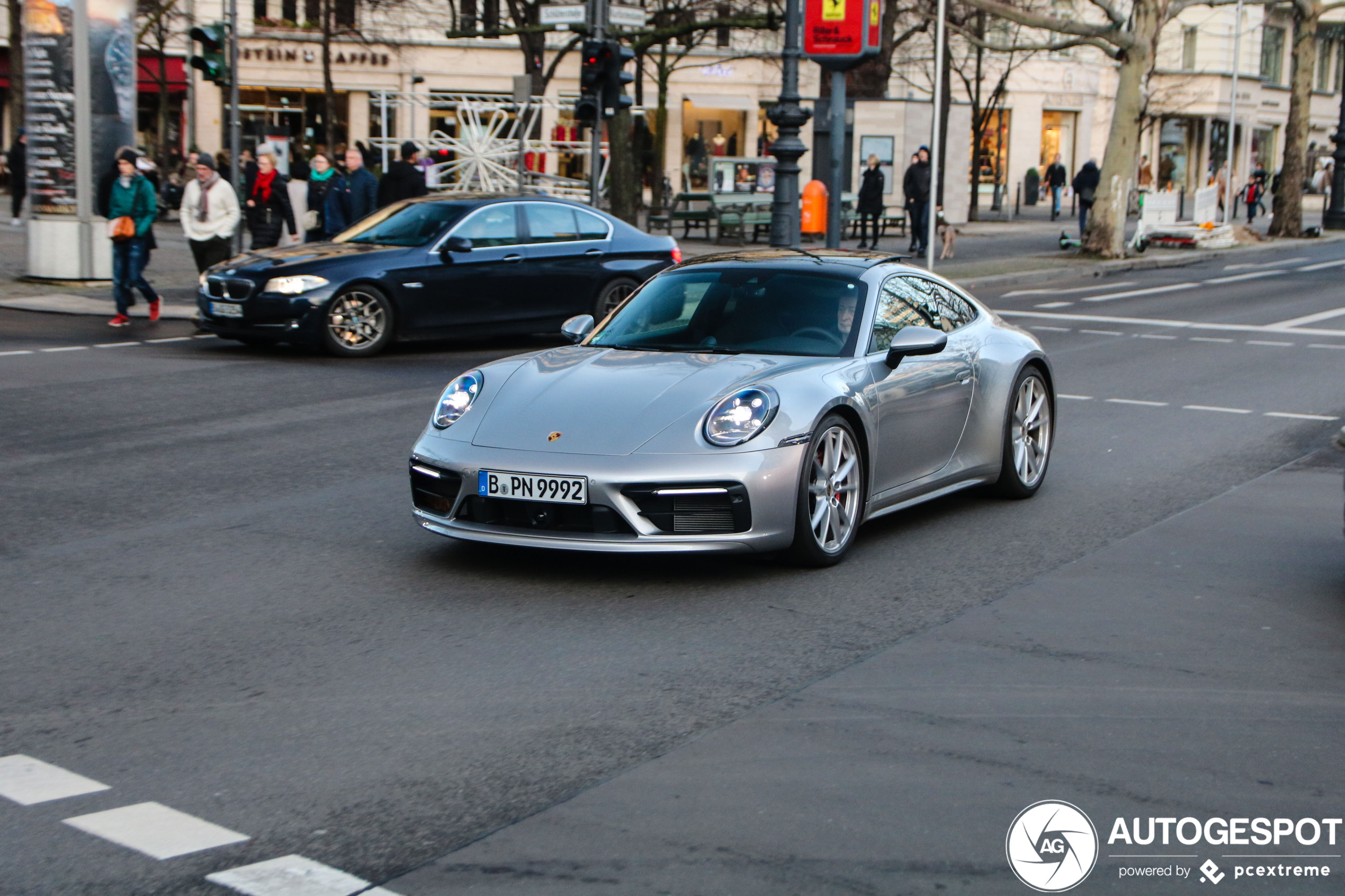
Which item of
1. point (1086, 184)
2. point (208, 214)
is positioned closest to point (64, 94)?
point (208, 214)

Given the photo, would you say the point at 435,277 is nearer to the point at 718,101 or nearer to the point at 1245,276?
the point at 1245,276

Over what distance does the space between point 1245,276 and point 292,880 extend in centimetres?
2742

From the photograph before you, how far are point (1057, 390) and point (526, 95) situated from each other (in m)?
14.9

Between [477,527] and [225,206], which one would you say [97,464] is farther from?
[225,206]

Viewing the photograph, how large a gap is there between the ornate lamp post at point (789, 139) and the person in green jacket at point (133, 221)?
8.61 metres

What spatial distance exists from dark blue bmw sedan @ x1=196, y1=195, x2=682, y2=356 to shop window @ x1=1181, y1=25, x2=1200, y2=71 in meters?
55.6

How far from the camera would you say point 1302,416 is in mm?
11914

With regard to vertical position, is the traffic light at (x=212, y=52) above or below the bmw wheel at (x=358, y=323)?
above

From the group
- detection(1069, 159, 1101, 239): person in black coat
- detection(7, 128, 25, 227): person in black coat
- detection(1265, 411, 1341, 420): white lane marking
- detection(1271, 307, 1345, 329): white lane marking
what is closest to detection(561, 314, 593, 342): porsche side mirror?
detection(1265, 411, 1341, 420): white lane marking

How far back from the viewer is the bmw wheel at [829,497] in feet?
21.8

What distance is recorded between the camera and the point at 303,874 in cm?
370

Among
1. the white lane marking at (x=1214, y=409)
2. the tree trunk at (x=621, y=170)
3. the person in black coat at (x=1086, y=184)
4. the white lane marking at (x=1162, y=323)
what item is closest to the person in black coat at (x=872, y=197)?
the tree trunk at (x=621, y=170)

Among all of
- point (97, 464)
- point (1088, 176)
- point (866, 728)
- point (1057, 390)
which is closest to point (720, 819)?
point (866, 728)

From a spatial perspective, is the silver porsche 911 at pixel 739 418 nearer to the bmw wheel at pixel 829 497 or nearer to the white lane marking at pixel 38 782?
the bmw wheel at pixel 829 497
